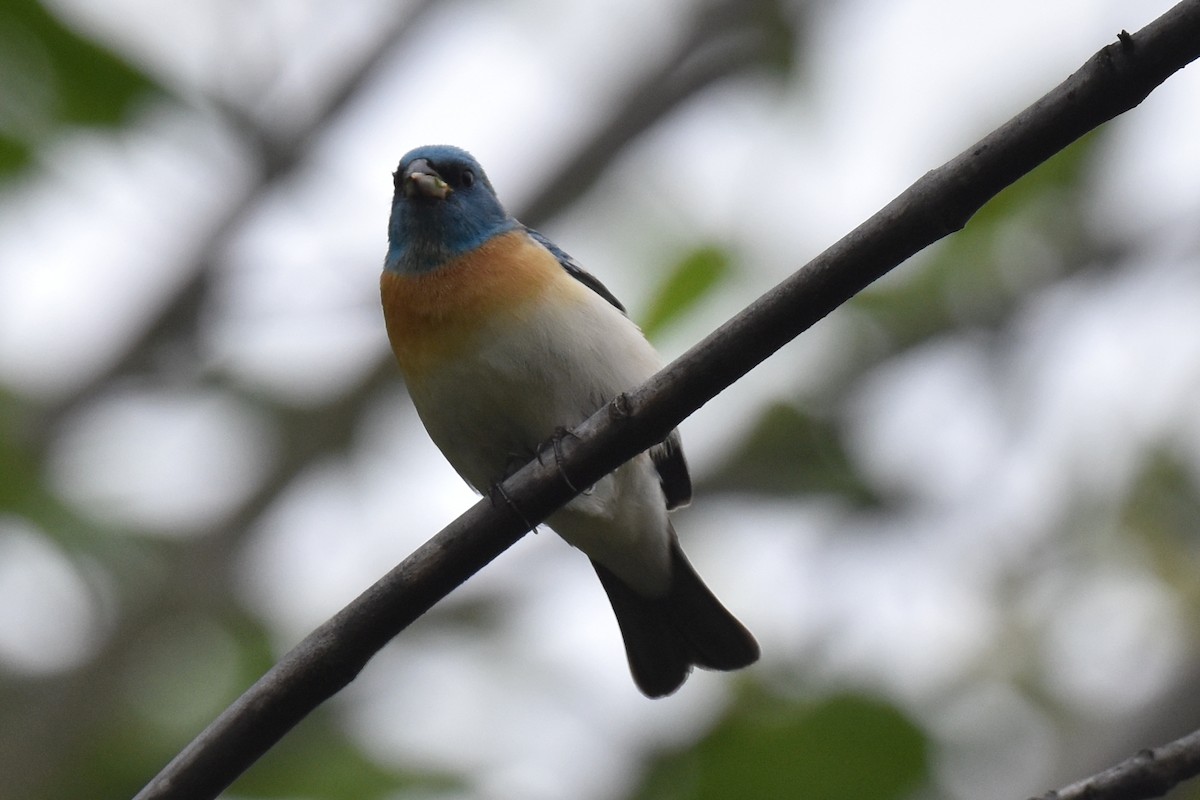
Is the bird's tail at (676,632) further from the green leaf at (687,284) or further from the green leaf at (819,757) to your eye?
the green leaf at (687,284)

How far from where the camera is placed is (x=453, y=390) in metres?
5.28

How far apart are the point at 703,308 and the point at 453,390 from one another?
246 cm

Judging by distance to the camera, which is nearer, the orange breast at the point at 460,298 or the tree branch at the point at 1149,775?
the tree branch at the point at 1149,775

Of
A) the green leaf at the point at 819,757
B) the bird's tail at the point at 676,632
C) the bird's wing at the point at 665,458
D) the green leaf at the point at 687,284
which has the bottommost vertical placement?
the green leaf at the point at 819,757

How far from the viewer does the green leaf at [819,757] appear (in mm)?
5363

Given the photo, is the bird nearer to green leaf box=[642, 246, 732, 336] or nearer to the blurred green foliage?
green leaf box=[642, 246, 732, 336]

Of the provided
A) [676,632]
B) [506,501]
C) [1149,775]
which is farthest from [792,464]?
[1149,775]

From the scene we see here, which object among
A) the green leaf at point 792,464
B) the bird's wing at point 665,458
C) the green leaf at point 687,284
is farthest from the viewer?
the green leaf at point 792,464

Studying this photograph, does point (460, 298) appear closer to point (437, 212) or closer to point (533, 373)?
point (533, 373)

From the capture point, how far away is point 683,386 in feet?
10.7

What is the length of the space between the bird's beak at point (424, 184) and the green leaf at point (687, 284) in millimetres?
1713

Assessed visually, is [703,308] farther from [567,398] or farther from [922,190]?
[922,190]

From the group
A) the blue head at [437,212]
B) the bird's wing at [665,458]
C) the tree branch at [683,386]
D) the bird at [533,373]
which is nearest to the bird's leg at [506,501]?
the tree branch at [683,386]

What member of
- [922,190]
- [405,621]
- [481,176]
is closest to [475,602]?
[481,176]
